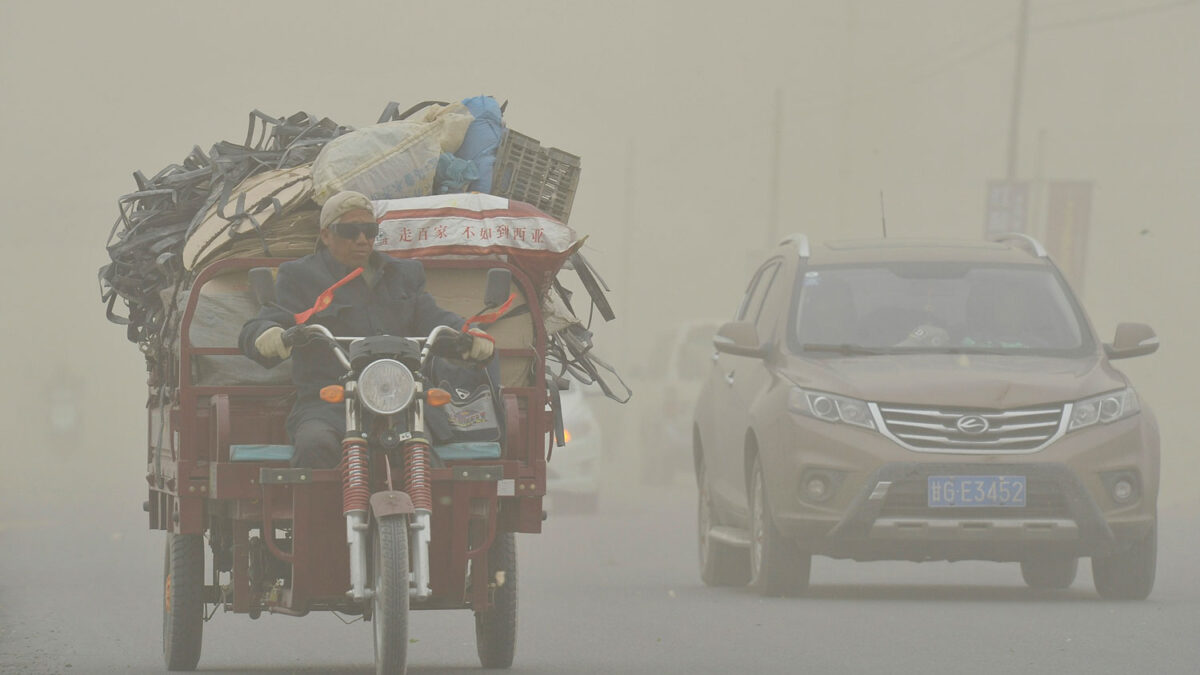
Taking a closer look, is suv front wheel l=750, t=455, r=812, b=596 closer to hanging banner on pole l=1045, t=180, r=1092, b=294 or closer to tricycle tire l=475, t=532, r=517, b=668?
tricycle tire l=475, t=532, r=517, b=668

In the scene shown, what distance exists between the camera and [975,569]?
52.0 feet

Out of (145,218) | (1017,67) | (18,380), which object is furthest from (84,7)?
(145,218)

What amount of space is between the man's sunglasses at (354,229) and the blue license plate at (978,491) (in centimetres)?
437

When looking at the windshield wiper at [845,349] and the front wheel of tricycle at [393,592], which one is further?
the windshield wiper at [845,349]

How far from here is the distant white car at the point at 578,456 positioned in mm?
24828

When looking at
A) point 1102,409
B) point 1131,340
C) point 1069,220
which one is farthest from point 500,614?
point 1069,220

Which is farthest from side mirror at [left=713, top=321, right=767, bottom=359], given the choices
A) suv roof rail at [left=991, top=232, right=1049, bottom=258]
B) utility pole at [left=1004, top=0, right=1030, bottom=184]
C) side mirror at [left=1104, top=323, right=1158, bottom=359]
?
utility pole at [left=1004, top=0, right=1030, bottom=184]

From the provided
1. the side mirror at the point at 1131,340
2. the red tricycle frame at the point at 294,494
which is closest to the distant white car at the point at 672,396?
the side mirror at the point at 1131,340

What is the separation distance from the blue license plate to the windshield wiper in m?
1.07

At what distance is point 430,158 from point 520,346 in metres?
1.04

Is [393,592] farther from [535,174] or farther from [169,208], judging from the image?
[169,208]

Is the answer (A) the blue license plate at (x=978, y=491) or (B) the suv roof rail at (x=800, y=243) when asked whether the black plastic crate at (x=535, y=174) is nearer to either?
(A) the blue license plate at (x=978, y=491)

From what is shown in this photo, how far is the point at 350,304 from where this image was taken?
855 cm

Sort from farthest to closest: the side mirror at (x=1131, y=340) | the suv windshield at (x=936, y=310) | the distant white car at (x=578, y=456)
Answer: the distant white car at (x=578, y=456), the suv windshield at (x=936, y=310), the side mirror at (x=1131, y=340)
